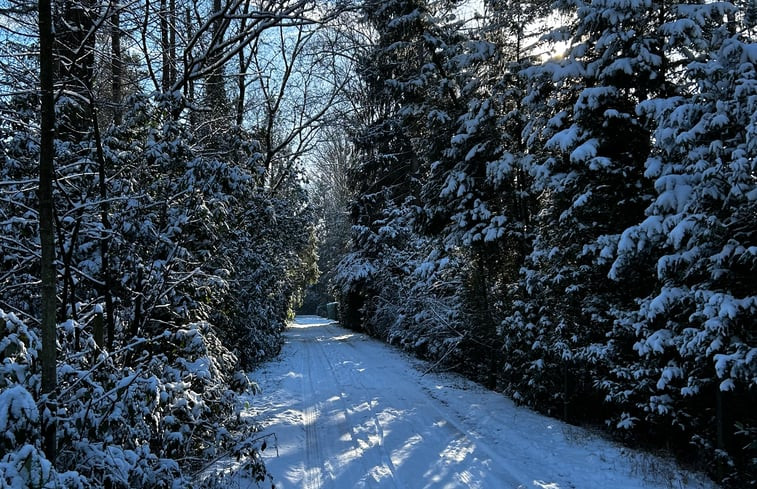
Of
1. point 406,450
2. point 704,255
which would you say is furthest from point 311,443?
point 704,255

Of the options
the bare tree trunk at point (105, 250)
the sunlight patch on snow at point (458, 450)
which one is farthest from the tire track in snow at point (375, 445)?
the bare tree trunk at point (105, 250)

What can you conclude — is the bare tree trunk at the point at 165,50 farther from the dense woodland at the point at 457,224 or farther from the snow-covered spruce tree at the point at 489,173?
the snow-covered spruce tree at the point at 489,173

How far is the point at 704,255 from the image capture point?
5.05 meters

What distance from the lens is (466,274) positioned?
37.8ft

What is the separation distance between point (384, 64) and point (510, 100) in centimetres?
665

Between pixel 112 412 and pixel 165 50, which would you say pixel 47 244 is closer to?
pixel 112 412

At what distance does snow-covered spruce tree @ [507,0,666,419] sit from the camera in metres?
6.63

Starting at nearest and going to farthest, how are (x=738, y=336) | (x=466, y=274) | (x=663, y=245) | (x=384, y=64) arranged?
(x=738, y=336)
(x=663, y=245)
(x=466, y=274)
(x=384, y=64)

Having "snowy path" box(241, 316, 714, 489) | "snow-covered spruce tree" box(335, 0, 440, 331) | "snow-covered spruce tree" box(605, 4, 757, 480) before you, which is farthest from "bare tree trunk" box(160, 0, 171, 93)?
"snow-covered spruce tree" box(335, 0, 440, 331)

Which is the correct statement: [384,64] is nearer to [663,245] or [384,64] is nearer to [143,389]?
[663,245]

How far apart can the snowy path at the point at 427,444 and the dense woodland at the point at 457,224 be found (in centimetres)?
60

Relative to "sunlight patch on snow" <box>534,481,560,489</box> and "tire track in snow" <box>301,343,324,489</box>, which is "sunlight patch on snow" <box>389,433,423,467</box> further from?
"sunlight patch on snow" <box>534,481,560,489</box>

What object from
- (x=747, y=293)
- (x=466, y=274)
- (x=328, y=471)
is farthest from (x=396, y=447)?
(x=466, y=274)

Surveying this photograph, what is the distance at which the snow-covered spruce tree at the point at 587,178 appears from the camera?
21.7 feet
